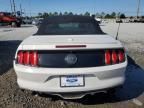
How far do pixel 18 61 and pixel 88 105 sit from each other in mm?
1395

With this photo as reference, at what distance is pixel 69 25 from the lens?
621cm

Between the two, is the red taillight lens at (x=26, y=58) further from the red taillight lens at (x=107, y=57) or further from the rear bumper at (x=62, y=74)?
the red taillight lens at (x=107, y=57)

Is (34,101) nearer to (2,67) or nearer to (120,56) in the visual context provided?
(120,56)

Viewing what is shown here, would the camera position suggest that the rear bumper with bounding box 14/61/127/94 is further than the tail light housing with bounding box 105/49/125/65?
No

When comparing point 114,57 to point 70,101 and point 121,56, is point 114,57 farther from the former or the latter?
point 70,101

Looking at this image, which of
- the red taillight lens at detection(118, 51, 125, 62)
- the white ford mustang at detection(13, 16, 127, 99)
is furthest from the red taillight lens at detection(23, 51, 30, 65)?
the red taillight lens at detection(118, 51, 125, 62)

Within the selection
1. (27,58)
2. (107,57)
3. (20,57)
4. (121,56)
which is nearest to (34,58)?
(27,58)

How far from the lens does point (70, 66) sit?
4336 millimetres

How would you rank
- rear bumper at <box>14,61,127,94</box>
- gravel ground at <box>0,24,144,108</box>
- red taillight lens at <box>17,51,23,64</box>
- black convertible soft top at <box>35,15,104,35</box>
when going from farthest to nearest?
1. black convertible soft top at <box>35,15,104,35</box>
2. gravel ground at <box>0,24,144,108</box>
3. red taillight lens at <box>17,51,23,64</box>
4. rear bumper at <box>14,61,127,94</box>

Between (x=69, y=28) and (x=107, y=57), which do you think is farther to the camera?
(x=69, y=28)

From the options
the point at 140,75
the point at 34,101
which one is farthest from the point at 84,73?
the point at 140,75

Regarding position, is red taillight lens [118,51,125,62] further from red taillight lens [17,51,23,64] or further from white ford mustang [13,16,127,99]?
red taillight lens [17,51,23,64]

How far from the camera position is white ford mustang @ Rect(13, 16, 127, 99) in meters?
4.31

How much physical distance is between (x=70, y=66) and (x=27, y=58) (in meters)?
0.68
